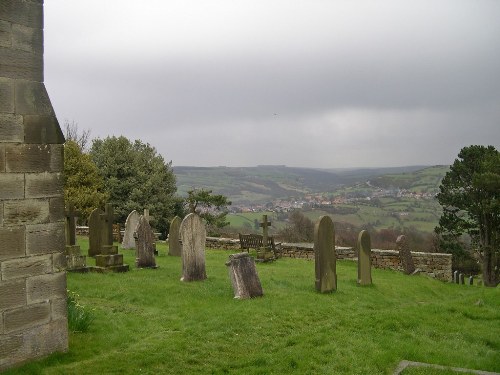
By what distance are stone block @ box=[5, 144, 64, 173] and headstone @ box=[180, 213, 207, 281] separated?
5.96 m

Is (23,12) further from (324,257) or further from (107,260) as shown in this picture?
(107,260)

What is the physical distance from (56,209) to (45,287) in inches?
40.9

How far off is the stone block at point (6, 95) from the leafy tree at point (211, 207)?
23598 mm

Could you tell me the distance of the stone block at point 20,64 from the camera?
580cm

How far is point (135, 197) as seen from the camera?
103ft

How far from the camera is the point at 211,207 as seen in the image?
32812mm

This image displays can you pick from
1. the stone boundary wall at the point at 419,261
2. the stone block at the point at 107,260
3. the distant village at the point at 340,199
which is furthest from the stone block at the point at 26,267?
the distant village at the point at 340,199

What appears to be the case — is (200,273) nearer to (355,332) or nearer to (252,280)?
(252,280)

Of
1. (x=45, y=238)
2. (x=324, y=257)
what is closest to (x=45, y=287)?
(x=45, y=238)

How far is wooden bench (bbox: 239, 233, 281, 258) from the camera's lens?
19166mm

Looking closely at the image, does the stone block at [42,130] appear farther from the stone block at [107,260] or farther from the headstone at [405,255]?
the headstone at [405,255]

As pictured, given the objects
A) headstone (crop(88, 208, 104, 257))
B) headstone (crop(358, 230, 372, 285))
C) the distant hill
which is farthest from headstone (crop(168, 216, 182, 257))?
the distant hill

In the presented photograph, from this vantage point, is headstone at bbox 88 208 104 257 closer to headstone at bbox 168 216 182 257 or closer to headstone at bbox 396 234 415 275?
headstone at bbox 168 216 182 257

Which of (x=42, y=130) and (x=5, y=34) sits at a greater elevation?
(x=5, y=34)
